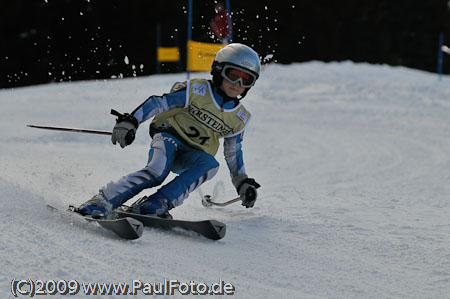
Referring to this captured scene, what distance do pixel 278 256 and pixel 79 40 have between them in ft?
80.1

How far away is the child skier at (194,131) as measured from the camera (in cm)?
383

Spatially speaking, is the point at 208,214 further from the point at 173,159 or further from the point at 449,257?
the point at 449,257

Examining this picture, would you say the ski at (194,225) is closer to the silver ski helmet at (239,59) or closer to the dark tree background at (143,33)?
the silver ski helmet at (239,59)

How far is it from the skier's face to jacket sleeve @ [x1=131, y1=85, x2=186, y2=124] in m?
0.29

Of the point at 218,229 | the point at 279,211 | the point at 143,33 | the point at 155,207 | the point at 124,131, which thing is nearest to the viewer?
the point at 218,229

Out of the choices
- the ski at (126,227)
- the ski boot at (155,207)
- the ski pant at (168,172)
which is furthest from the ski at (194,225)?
the ski at (126,227)

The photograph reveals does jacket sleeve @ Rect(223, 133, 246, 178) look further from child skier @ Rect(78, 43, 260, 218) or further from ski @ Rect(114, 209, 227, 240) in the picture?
ski @ Rect(114, 209, 227, 240)

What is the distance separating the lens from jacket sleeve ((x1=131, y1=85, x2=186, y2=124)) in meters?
3.87

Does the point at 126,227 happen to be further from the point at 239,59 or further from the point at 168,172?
the point at 239,59

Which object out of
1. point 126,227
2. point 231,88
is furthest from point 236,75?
point 126,227

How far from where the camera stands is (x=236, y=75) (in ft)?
13.1

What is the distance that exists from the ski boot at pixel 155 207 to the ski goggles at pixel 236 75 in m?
0.92

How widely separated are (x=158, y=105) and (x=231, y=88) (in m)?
0.52

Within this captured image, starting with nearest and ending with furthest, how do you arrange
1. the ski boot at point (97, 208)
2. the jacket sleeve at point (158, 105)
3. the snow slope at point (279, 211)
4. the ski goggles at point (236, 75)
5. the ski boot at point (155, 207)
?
1. the snow slope at point (279, 211)
2. the ski boot at point (97, 208)
3. the ski boot at point (155, 207)
4. the jacket sleeve at point (158, 105)
5. the ski goggles at point (236, 75)
